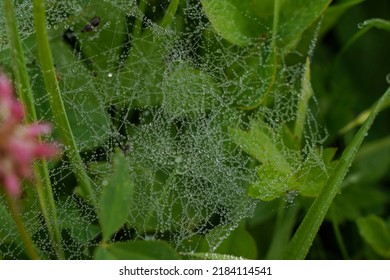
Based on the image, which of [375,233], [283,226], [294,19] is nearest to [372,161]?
[375,233]

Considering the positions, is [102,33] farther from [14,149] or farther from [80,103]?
[14,149]

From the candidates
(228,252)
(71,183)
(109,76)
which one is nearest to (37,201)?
(71,183)

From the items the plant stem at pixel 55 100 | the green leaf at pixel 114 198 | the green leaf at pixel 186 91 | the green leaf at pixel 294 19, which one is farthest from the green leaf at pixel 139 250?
the green leaf at pixel 294 19

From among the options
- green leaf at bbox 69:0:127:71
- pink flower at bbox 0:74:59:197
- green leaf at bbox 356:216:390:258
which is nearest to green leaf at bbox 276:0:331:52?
green leaf at bbox 69:0:127:71

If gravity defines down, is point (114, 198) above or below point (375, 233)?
above

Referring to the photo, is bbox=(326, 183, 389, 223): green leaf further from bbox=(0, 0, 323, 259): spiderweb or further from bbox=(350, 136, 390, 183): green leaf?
bbox=(0, 0, 323, 259): spiderweb
